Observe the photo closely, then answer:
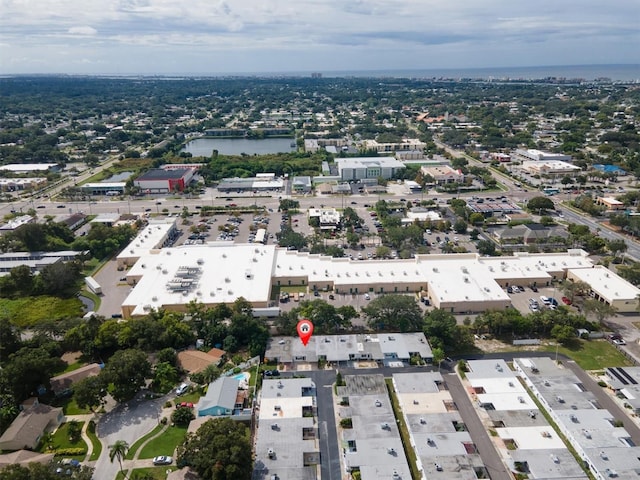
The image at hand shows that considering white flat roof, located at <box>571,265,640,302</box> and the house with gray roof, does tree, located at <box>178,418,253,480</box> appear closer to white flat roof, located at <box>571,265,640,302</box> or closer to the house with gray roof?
the house with gray roof

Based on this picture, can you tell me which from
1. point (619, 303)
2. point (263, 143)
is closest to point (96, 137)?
point (263, 143)

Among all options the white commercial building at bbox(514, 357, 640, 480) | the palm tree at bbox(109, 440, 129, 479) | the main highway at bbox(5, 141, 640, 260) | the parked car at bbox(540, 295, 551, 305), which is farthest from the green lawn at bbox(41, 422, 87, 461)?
the main highway at bbox(5, 141, 640, 260)

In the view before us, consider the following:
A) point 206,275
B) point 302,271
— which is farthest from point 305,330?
point 206,275

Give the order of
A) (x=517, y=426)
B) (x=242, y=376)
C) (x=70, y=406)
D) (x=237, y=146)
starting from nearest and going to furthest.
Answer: (x=517, y=426) < (x=70, y=406) < (x=242, y=376) < (x=237, y=146)

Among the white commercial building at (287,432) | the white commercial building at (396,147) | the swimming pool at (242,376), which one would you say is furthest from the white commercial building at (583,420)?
the white commercial building at (396,147)

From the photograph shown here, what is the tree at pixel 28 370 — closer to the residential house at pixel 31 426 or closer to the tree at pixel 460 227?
the residential house at pixel 31 426

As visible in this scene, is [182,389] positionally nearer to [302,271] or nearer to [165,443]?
[165,443]
